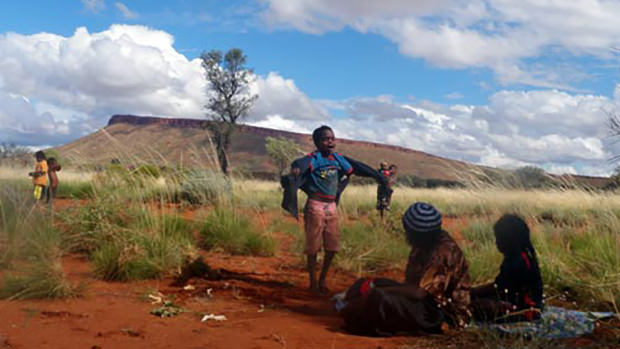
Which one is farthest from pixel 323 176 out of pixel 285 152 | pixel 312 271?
pixel 285 152

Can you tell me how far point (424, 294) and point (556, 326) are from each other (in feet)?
3.22

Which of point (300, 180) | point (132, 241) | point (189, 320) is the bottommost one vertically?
point (189, 320)

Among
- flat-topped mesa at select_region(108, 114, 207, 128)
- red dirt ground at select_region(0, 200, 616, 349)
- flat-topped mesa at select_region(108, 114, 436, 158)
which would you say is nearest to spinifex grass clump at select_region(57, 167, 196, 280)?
red dirt ground at select_region(0, 200, 616, 349)

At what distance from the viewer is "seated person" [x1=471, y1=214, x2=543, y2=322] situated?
4.54m

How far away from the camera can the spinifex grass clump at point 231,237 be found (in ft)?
26.6

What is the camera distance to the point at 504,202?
8086mm

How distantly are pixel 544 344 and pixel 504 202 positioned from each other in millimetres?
4506

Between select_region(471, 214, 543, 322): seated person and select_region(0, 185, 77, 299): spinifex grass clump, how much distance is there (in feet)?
11.9

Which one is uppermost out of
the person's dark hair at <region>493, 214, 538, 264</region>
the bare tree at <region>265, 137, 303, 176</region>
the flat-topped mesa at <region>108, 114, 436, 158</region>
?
the flat-topped mesa at <region>108, 114, 436, 158</region>

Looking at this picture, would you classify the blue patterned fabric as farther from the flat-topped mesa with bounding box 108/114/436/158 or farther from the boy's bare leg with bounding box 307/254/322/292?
the flat-topped mesa with bounding box 108/114/436/158

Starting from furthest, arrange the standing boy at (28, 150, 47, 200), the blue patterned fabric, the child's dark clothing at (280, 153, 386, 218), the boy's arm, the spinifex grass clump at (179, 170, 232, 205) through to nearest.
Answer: the standing boy at (28, 150, 47, 200) → the spinifex grass clump at (179, 170, 232, 205) → the child's dark clothing at (280, 153, 386, 218) → the boy's arm → the blue patterned fabric

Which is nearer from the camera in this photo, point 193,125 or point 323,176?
point 323,176

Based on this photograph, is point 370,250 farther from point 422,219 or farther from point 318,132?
point 422,219

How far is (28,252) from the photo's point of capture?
5.73 meters
